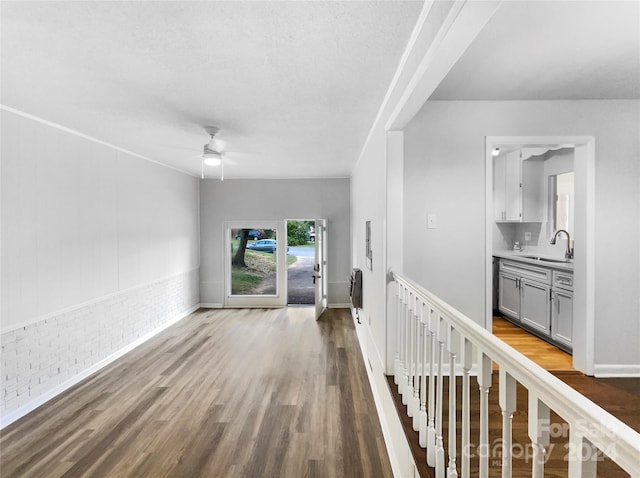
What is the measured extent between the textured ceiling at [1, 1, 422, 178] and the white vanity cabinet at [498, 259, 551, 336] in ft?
8.97

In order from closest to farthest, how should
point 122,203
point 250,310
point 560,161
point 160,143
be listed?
point 160,143 → point 122,203 → point 560,161 → point 250,310

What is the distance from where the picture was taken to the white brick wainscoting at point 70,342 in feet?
9.04

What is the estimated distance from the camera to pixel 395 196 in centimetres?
259

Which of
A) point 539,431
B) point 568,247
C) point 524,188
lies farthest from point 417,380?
point 524,188

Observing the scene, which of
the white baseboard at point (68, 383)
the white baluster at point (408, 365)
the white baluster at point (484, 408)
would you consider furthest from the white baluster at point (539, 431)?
the white baseboard at point (68, 383)

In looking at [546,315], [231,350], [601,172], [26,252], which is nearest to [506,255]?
[546,315]

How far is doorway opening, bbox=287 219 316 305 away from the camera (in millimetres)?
8148

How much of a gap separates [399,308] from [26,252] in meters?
3.05

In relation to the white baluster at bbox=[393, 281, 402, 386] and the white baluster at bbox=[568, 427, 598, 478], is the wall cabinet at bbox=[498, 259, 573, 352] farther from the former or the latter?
the white baluster at bbox=[568, 427, 598, 478]

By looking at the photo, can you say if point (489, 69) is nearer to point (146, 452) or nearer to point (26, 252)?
point (146, 452)

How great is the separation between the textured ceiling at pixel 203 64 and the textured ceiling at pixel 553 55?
60 centimetres

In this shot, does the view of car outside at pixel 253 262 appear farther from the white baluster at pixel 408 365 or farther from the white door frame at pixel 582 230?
the white baluster at pixel 408 365

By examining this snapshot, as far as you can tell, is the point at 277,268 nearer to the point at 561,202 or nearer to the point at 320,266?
the point at 320,266

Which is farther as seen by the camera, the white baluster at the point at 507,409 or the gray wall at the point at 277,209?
the gray wall at the point at 277,209
